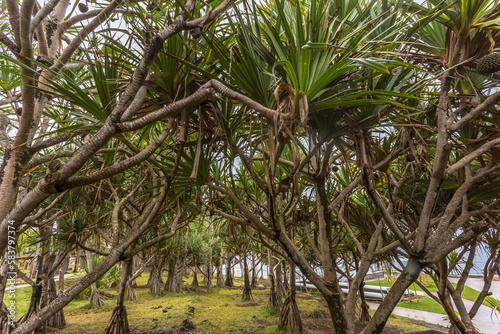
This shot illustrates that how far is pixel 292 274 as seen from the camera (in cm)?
410

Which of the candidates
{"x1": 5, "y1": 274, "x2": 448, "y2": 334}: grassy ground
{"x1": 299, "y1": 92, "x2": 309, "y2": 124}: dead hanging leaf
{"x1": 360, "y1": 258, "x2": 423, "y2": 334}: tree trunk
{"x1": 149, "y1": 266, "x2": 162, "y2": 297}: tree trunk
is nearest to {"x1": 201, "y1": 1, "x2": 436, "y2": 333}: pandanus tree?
{"x1": 299, "y1": 92, "x2": 309, "y2": 124}: dead hanging leaf

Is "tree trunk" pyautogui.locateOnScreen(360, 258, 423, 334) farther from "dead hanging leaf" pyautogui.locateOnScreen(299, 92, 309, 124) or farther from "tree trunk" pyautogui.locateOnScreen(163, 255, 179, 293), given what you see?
"tree trunk" pyautogui.locateOnScreen(163, 255, 179, 293)

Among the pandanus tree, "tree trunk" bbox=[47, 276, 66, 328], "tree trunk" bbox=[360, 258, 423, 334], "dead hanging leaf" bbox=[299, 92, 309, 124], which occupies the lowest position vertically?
"tree trunk" bbox=[47, 276, 66, 328]

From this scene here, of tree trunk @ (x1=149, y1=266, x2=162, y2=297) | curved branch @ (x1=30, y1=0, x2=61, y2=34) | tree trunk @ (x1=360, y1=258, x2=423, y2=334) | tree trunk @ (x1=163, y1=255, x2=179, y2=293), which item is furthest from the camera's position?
tree trunk @ (x1=163, y1=255, x2=179, y2=293)

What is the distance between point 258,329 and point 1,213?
4105 millimetres

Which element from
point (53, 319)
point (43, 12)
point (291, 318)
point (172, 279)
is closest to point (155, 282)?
Result: point (172, 279)

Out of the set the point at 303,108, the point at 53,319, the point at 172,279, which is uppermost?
the point at 303,108

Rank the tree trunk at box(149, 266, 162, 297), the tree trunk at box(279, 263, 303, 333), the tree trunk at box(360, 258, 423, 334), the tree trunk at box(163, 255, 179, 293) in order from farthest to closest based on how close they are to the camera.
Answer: the tree trunk at box(163, 255, 179, 293) → the tree trunk at box(149, 266, 162, 297) → the tree trunk at box(279, 263, 303, 333) → the tree trunk at box(360, 258, 423, 334)

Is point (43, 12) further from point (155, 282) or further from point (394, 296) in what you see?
point (155, 282)

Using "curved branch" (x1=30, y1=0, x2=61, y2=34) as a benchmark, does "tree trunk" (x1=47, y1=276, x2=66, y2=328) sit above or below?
below

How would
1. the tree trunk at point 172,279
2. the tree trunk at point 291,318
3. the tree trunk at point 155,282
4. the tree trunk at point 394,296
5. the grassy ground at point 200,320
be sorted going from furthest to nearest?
the tree trunk at point 172,279
the tree trunk at point 155,282
the grassy ground at point 200,320
the tree trunk at point 291,318
the tree trunk at point 394,296

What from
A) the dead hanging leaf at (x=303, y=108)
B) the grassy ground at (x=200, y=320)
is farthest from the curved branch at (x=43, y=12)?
the grassy ground at (x=200, y=320)

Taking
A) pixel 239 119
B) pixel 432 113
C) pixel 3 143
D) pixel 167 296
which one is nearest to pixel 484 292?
pixel 432 113

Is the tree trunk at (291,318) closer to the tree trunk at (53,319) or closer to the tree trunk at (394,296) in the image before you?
the tree trunk at (394,296)
